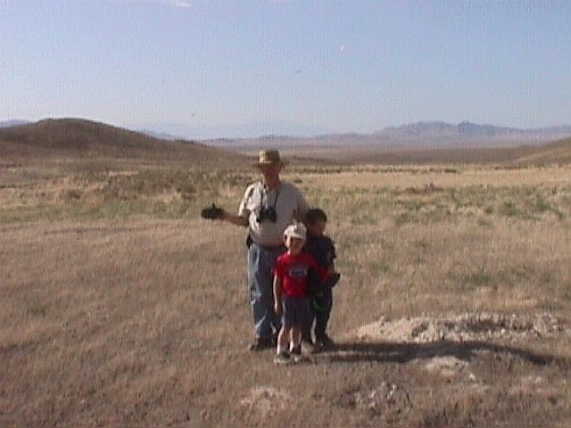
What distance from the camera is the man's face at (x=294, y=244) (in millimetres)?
7414

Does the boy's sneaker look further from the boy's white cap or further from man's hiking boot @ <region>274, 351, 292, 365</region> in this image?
the boy's white cap

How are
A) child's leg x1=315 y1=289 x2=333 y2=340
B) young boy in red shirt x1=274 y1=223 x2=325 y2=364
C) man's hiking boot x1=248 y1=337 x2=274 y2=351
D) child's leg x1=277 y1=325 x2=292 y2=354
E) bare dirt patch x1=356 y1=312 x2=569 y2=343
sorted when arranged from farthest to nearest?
1. bare dirt patch x1=356 y1=312 x2=569 y2=343
2. man's hiking boot x1=248 y1=337 x2=274 y2=351
3. child's leg x1=315 y1=289 x2=333 y2=340
4. child's leg x1=277 y1=325 x2=292 y2=354
5. young boy in red shirt x1=274 y1=223 x2=325 y2=364

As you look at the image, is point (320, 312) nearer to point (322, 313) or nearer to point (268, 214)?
point (322, 313)

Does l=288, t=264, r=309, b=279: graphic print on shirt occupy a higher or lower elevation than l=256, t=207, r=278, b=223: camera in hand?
lower

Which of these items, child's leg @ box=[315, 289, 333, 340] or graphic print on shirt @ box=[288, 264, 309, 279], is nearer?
graphic print on shirt @ box=[288, 264, 309, 279]

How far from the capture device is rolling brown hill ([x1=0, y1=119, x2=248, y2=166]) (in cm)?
12038

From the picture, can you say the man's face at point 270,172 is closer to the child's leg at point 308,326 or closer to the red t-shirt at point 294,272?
the red t-shirt at point 294,272

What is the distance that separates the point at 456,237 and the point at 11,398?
1022 centimetres

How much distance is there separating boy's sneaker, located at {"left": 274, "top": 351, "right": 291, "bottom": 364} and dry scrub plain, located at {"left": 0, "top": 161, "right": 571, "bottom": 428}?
86 millimetres

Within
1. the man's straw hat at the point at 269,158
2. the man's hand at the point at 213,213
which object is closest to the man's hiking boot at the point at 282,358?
the man's hand at the point at 213,213

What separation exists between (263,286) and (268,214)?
0.66 meters

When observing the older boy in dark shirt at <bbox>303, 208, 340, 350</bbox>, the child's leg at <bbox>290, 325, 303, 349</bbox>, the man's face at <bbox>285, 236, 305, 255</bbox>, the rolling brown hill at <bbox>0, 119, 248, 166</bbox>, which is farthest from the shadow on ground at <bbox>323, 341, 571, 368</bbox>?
the rolling brown hill at <bbox>0, 119, 248, 166</bbox>

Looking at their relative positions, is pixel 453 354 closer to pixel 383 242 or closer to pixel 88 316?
pixel 88 316

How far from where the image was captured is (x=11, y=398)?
7.07 meters
